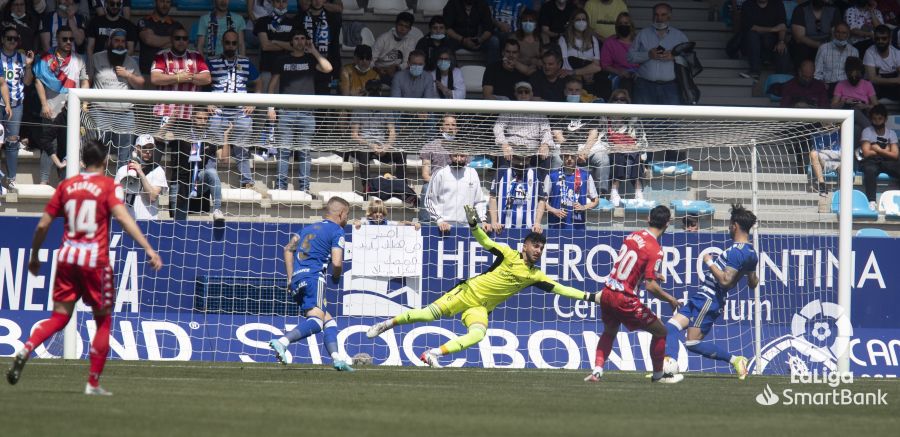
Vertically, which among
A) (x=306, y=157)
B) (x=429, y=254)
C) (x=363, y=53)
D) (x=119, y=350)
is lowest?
(x=119, y=350)

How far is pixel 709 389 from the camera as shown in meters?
11.8

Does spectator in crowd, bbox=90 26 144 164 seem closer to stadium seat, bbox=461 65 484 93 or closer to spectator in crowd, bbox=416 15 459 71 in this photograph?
spectator in crowd, bbox=416 15 459 71

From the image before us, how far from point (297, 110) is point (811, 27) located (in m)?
9.90

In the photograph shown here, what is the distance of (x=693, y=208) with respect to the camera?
659 inches

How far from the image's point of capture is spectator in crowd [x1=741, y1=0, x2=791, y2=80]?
21.0 meters

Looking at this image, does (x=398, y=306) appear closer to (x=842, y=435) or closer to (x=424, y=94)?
(x=424, y=94)

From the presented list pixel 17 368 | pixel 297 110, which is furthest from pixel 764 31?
pixel 17 368

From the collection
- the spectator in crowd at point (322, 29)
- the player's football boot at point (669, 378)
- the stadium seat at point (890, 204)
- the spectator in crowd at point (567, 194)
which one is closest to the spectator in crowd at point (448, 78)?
the spectator in crowd at point (322, 29)

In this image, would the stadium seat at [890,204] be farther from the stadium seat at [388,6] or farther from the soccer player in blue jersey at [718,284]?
the stadium seat at [388,6]

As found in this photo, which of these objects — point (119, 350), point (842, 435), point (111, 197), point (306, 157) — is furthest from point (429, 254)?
point (842, 435)

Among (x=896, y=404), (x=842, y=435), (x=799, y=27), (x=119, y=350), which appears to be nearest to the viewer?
(x=842, y=435)

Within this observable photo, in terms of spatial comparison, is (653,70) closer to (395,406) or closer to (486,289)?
(486,289)

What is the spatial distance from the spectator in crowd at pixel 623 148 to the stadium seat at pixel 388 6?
5548mm

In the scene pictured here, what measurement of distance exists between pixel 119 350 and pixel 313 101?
3.84 m
